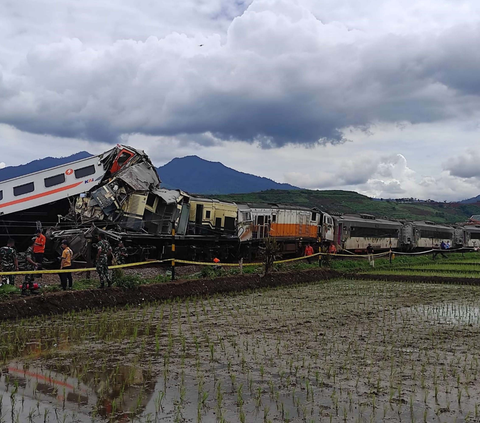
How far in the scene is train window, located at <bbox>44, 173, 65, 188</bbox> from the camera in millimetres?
25598

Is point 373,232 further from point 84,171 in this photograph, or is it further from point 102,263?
point 102,263

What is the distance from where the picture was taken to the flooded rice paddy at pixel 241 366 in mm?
6492

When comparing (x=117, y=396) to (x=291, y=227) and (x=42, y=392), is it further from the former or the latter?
(x=291, y=227)

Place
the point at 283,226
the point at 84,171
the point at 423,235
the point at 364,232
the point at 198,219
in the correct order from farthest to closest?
the point at 423,235 → the point at 364,232 → the point at 283,226 → the point at 198,219 → the point at 84,171

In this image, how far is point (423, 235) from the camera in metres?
51.3

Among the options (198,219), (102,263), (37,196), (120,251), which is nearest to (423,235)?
(198,219)

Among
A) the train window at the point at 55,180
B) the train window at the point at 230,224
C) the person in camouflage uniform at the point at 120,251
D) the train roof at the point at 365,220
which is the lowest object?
the person in camouflage uniform at the point at 120,251

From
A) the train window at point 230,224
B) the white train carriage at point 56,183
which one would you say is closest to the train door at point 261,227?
the train window at point 230,224

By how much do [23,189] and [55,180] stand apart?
143 centimetres

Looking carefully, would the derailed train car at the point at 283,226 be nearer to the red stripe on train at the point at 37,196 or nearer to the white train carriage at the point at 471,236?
the red stripe on train at the point at 37,196

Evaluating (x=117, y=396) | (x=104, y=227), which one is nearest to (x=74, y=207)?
(x=104, y=227)

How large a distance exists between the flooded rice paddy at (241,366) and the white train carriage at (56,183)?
12.9 m

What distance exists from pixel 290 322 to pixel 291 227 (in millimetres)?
23590

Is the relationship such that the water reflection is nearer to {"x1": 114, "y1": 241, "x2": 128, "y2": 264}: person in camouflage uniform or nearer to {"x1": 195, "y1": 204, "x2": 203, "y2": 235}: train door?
{"x1": 114, "y1": 241, "x2": 128, "y2": 264}: person in camouflage uniform
